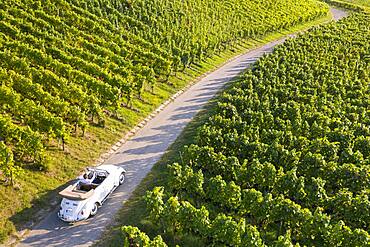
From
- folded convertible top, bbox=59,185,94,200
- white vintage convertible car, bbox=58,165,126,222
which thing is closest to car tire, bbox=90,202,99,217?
white vintage convertible car, bbox=58,165,126,222

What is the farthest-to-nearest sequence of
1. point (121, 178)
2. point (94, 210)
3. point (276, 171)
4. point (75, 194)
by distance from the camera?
point (121, 178) → point (276, 171) → point (94, 210) → point (75, 194)

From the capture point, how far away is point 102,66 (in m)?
46.7

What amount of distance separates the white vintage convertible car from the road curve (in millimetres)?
730

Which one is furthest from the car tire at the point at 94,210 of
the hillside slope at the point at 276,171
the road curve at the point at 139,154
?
the hillside slope at the point at 276,171

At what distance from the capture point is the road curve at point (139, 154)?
86.4 ft

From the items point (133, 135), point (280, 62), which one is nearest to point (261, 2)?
point (280, 62)

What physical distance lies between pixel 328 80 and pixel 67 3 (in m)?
38.7

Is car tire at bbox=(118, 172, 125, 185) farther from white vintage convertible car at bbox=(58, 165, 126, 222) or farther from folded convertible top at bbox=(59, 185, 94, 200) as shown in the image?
folded convertible top at bbox=(59, 185, 94, 200)

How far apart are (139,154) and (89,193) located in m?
9.40

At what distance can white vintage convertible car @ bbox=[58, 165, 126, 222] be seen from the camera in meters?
26.8

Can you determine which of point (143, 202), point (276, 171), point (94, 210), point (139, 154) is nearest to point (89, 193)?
point (94, 210)

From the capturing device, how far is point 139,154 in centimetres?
3622

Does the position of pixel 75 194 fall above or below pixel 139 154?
below

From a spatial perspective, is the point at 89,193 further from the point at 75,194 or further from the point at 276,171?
the point at 276,171
